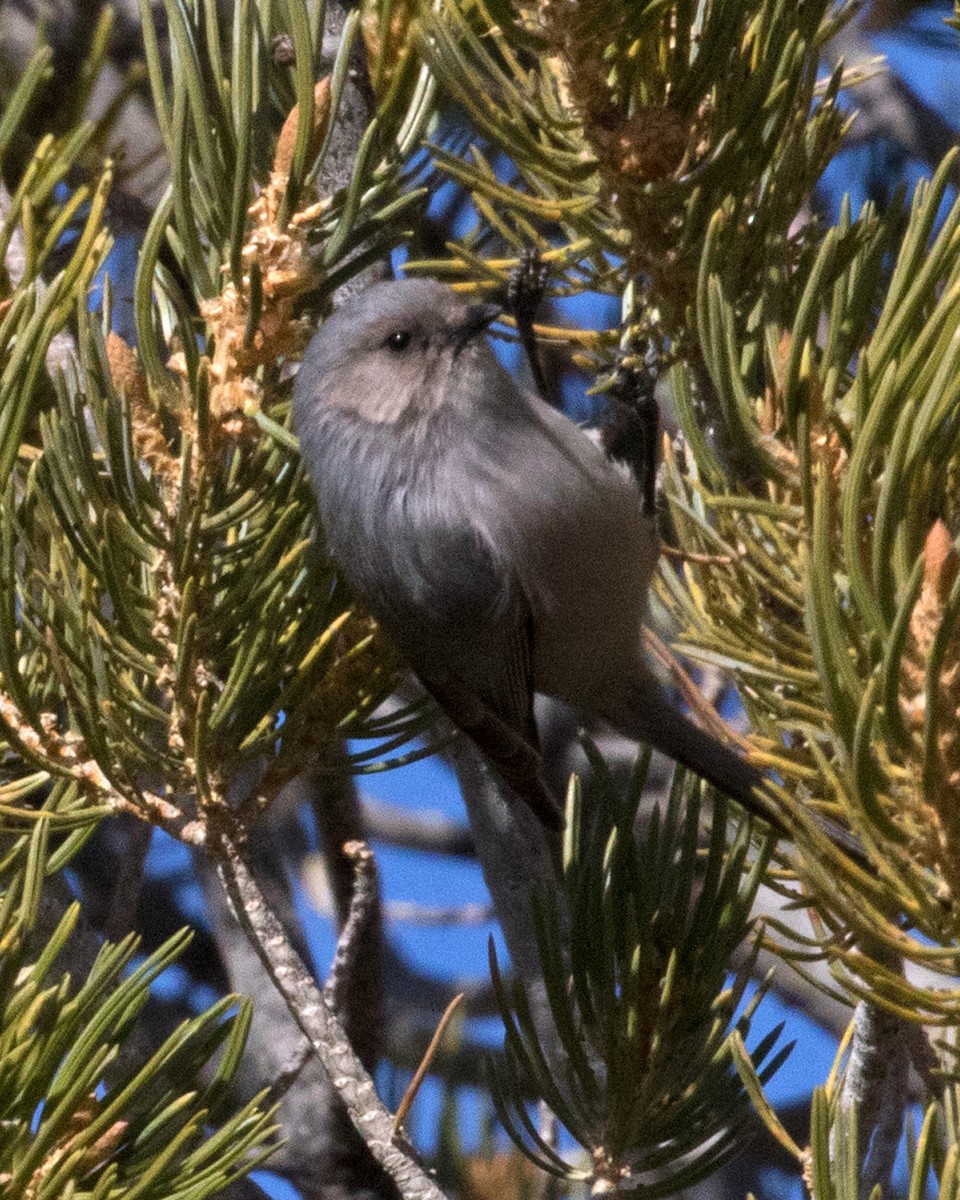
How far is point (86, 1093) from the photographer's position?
3.62 ft

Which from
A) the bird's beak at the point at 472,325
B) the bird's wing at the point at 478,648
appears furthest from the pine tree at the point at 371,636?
the bird's beak at the point at 472,325

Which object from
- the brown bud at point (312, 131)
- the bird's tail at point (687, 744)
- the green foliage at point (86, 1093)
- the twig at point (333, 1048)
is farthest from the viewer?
the bird's tail at point (687, 744)

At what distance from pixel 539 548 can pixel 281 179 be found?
2.98 feet

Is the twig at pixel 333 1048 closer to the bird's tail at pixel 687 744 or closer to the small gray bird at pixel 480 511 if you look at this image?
the bird's tail at pixel 687 744

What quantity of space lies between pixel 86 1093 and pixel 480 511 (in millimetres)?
1200

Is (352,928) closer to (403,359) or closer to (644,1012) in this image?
(644,1012)

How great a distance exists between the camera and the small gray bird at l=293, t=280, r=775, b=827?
2.10 m

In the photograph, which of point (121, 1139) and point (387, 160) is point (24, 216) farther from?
point (121, 1139)

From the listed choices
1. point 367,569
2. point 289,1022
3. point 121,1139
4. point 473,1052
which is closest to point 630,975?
point 121,1139

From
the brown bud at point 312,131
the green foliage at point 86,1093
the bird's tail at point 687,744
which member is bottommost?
the bird's tail at point 687,744

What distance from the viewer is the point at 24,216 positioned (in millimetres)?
1193

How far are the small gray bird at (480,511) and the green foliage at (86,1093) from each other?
2.97 ft

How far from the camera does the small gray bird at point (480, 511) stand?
6.89ft

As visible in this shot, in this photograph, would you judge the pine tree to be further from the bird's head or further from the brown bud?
the bird's head
